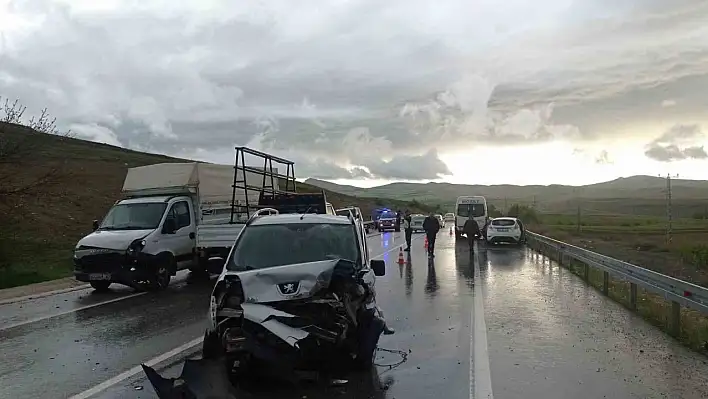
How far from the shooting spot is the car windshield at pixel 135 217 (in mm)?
16578

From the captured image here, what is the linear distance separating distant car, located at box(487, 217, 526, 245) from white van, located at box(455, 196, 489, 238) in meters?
5.71

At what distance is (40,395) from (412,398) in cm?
364

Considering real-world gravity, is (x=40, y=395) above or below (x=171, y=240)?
below

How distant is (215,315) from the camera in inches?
291

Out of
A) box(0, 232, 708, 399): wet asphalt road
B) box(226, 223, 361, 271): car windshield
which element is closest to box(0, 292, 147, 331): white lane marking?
box(0, 232, 708, 399): wet asphalt road

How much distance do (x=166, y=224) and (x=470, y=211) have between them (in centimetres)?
2814

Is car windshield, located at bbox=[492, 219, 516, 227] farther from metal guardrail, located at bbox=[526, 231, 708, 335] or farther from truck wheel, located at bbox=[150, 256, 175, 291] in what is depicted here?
truck wheel, located at bbox=[150, 256, 175, 291]

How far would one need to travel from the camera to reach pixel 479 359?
8367 mm

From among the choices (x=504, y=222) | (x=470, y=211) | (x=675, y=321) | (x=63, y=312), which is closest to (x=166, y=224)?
(x=63, y=312)

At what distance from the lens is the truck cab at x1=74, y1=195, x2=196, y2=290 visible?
1535 centimetres

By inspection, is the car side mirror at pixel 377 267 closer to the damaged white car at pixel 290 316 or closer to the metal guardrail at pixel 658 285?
the damaged white car at pixel 290 316

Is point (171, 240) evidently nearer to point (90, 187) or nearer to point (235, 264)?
point (235, 264)

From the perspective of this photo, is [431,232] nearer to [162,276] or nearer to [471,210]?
[162,276]

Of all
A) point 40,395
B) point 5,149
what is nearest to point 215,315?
point 40,395
